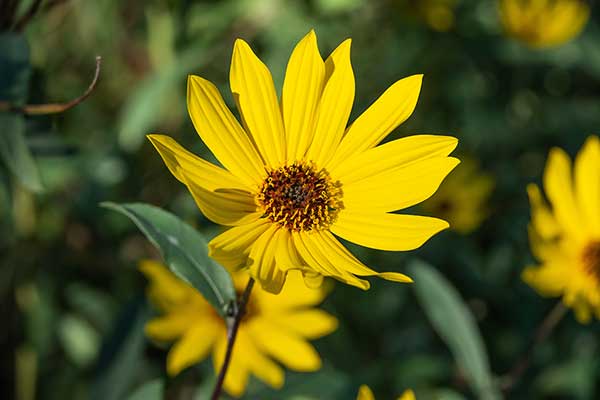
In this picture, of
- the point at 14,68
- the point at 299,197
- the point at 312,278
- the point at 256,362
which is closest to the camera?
the point at 312,278

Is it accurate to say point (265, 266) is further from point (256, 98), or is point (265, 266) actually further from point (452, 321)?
point (452, 321)

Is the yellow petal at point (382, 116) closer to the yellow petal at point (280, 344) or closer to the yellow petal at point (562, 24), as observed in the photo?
the yellow petal at point (280, 344)

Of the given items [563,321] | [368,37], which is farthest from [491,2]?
[563,321]

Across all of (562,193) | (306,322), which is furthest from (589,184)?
(306,322)

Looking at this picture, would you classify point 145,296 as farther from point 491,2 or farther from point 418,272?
point 491,2

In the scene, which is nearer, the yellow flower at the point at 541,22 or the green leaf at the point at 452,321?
the green leaf at the point at 452,321

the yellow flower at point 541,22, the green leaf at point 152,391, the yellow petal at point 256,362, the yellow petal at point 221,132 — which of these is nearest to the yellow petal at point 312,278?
the yellow petal at point 221,132

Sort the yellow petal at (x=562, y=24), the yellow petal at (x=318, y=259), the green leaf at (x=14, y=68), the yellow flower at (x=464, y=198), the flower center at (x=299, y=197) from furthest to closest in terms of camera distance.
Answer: the yellow petal at (x=562, y=24), the yellow flower at (x=464, y=198), the green leaf at (x=14, y=68), the flower center at (x=299, y=197), the yellow petal at (x=318, y=259)
